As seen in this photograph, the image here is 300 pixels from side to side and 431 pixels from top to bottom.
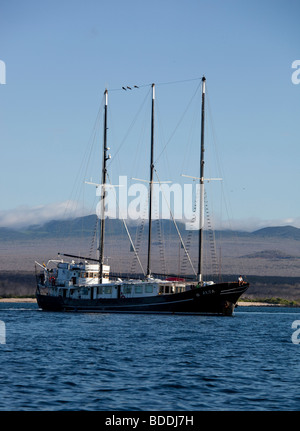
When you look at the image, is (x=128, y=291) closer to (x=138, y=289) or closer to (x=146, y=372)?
(x=138, y=289)

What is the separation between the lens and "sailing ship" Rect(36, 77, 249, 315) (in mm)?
95688

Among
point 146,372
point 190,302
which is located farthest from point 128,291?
point 146,372

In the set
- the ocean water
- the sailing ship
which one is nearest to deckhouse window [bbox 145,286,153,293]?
the sailing ship

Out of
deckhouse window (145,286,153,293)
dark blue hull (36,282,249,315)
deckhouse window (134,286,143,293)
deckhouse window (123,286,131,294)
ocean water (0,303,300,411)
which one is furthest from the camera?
deckhouse window (123,286,131,294)

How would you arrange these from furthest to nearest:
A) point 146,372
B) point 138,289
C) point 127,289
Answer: point 127,289 < point 138,289 < point 146,372

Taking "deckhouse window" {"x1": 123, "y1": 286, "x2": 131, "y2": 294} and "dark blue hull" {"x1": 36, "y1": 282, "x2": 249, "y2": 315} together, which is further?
"deckhouse window" {"x1": 123, "y1": 286, "x2": 131, "y2": 294}

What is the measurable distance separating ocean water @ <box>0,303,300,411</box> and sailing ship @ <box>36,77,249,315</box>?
30732 millimetres

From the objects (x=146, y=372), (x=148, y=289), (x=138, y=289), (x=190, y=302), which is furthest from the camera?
(x=138, y=289)

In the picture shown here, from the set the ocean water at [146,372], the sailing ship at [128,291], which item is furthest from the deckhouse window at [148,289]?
the ocean water at [146,372]

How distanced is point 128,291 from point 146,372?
208 ft

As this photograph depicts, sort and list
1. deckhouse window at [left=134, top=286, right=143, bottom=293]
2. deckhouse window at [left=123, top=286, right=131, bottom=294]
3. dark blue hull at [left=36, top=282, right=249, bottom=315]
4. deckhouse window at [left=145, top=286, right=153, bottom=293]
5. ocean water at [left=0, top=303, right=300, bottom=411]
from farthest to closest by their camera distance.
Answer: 1. deckhouse window at [left=123, top=286, right=131, bottom=294]
2. deckhouse window at [left=134, top=286, right=143, bottom=293]
3. deckhouse window at [left=145, top=286, right=153, bottom=293]
4. dark blue hull at [left=36, top=282, right=249, bottom=315]
5. ocean water at [left=0, top=303, right=300, bottom=411]

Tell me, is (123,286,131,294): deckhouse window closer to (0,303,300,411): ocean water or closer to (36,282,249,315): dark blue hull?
(36,282,249,315): dark blue hull

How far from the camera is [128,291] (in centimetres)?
10088

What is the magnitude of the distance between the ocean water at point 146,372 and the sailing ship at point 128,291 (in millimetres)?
30732
